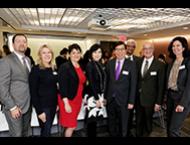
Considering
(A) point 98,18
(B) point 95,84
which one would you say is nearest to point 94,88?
(B) point 95,84

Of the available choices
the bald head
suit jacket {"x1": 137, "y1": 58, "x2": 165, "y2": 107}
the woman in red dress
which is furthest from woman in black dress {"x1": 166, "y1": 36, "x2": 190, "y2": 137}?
the woman in red dress

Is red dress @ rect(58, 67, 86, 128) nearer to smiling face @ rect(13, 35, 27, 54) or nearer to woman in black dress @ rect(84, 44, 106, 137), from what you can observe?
woman in black dress @ rect(84, 44, 106, 137)

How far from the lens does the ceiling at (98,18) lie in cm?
569

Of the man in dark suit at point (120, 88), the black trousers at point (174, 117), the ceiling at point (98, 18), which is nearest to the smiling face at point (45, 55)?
the man in dark suit at point (120, 88)

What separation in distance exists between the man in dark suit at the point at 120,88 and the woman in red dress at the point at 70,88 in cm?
39

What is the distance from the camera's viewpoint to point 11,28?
28.6ft

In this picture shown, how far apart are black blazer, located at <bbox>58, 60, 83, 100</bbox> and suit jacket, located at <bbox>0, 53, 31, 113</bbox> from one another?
0.39 m

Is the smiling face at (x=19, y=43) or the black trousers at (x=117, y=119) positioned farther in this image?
the black trousers at (x=117, y=119)

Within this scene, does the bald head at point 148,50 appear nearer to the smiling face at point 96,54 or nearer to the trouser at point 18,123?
the smiling face at point 96,54

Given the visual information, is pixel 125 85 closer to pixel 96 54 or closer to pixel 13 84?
pixel 96 54

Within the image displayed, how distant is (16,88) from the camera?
2.27 m
